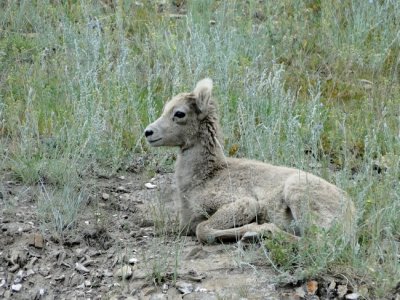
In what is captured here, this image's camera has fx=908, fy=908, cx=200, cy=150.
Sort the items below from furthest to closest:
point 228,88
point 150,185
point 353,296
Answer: point 228,88 → point 150,185 → point 353,296

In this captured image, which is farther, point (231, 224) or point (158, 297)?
point (231, 224)

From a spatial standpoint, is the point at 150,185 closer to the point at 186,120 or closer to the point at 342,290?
the point at 186,120

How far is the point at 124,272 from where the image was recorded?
23.3ft

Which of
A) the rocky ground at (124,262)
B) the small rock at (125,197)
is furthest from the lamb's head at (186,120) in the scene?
the small rock at (125,197)

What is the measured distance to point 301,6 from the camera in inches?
505

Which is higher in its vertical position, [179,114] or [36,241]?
[179,114]

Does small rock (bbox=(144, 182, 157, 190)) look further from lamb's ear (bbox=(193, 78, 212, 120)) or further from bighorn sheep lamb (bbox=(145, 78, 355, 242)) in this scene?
lamb's ear (bbox=(193, 78, 212, 120))

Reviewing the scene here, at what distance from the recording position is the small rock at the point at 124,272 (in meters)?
7.08

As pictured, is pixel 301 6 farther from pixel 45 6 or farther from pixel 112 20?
pixel 45 6

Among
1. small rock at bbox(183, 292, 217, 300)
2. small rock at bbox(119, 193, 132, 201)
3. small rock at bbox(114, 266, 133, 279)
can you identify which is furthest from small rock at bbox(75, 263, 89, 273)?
small rock at bbox(119, 193, 132, 201)

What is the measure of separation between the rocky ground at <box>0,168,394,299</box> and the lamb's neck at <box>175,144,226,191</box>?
31 centimetres

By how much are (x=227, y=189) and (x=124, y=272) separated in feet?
4.36

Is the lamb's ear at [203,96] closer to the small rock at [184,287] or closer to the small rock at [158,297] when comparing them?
the small rock at [184,287]

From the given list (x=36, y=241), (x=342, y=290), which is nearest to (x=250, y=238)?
(x=342, y=290)
